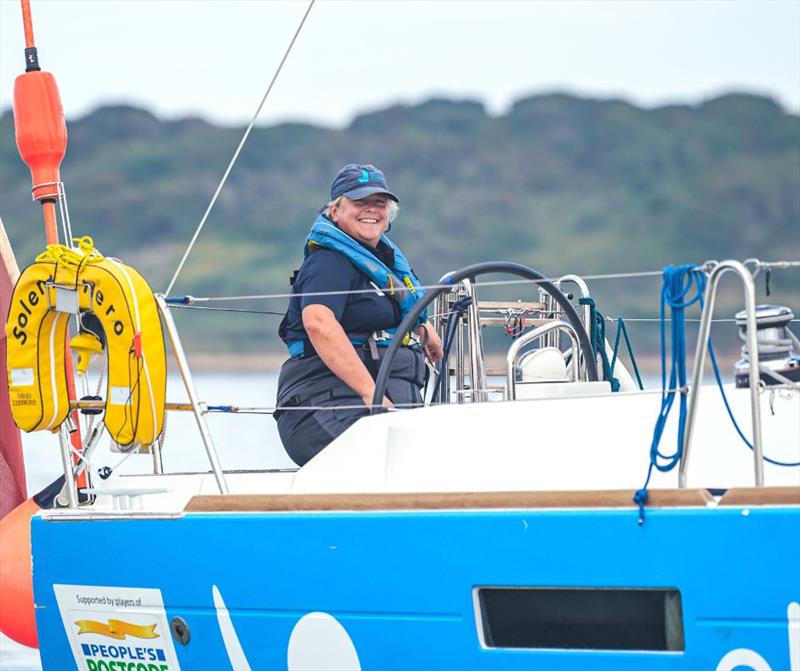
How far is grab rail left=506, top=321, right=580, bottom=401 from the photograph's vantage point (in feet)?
15.1

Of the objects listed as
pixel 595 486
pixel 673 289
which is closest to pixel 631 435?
pixel 595 486

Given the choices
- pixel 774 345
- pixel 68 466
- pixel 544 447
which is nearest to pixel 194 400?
pixel 68 466

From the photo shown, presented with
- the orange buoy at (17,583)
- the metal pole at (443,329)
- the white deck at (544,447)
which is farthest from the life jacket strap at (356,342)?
the orange buoy at (17,583)

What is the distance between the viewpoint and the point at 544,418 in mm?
3953

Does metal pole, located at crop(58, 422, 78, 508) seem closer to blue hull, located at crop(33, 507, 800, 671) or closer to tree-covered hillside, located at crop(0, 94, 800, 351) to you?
blue hull, located at crop(33, 507, 800, 671)

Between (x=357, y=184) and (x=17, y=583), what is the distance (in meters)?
1.80

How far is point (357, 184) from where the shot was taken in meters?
4.85

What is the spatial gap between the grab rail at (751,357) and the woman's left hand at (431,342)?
1809 millimetres

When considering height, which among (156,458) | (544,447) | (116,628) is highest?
(544,447)

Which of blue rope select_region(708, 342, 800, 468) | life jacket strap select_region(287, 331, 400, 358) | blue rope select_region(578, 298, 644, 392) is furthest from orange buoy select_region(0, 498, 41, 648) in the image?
blue rope select_region(708, 342, 800, 468)

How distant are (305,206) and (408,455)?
208ft

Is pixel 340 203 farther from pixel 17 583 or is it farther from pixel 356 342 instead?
pixel 17 583

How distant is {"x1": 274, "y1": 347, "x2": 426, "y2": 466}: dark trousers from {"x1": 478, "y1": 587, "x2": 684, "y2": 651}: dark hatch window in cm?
122

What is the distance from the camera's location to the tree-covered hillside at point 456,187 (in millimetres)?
62906
